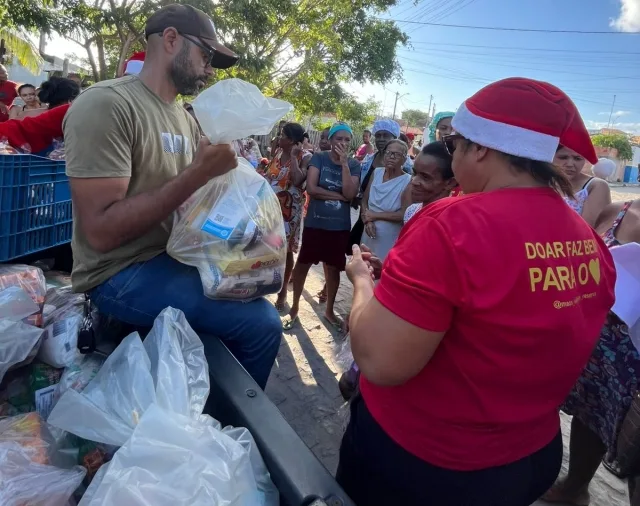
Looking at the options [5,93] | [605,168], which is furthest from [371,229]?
[5,93]

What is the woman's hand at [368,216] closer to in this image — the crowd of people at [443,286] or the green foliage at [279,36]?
the crowd of people at [443,286]

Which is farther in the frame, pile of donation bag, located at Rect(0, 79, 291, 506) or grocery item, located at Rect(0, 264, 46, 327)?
grocery item, located at Rect(0, 264, 46, 327)

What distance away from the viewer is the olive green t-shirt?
1.48m

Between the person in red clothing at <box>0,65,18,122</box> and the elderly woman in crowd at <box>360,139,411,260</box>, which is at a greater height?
the person in red clothing at <box>0,65,18,122</box>

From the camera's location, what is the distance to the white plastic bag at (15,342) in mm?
1378

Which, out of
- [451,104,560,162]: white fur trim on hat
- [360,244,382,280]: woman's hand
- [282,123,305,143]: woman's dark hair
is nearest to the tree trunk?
[282,123,305,143]: woman's dark hair

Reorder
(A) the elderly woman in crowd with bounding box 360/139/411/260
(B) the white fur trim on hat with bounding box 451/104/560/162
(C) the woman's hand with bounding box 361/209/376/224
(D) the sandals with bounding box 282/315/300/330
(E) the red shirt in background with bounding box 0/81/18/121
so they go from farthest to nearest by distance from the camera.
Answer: (E) the red shirt in background with bounding box 0/81/18/121, (D) the sandals with bounding box 282/315/300/330, (C) the woman's hand with bounding box 361/209/376/224, (A) the elderly woman in crowd with bounding box 360/139/411/260, (B) the white fur trim on hat with bounding box 451/104/560/162

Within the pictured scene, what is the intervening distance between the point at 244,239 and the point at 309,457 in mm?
707

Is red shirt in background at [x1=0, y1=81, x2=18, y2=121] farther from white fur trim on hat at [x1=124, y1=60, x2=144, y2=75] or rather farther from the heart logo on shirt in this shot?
the heart logo on shirt

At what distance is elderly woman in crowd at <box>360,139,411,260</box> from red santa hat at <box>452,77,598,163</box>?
8.02 feet

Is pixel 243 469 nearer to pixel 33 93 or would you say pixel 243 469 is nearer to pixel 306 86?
pixel 33 93

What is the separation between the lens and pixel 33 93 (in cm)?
639

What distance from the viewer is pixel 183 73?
184 centimetres

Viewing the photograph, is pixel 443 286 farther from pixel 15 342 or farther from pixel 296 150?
pixel 296 150
